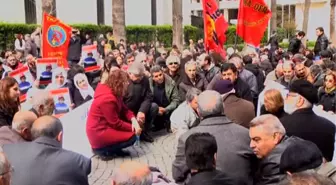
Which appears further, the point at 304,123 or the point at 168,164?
the point at 168,164

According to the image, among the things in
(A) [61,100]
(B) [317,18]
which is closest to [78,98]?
(A) [61,100]

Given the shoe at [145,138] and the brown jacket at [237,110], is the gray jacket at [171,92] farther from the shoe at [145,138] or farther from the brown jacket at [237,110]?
the brown jacket at [237,110]

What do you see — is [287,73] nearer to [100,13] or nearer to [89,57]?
[89,57]

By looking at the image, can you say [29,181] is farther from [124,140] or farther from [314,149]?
[124,140]

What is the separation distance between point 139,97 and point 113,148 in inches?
50.1

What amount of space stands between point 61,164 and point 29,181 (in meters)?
0.30

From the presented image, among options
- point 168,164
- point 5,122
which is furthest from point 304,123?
point 168,164

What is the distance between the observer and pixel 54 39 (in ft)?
39.7

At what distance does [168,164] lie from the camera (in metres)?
9.38

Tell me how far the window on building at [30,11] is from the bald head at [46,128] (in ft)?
95.5

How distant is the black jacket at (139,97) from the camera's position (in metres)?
10.4

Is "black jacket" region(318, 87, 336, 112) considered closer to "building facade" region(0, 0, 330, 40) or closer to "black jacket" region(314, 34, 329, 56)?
"black jacket" region(314, 34, 329, 56)

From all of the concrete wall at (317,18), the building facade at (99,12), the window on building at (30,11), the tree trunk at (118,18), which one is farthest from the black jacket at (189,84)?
the concrete wall at (317,18)

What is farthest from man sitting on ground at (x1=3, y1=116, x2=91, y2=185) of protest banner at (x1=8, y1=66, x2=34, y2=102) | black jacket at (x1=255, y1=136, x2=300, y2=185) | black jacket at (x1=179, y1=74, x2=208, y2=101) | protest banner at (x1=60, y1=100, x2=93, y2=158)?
black jacket at (x1=179, y1=74, x2=208, y2=101)
